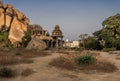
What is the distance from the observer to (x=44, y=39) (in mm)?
69062

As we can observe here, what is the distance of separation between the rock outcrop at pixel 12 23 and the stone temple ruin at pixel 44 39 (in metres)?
3.97

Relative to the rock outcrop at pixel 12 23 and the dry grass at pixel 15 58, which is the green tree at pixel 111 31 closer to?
the rock outcrop at pixel 12 23

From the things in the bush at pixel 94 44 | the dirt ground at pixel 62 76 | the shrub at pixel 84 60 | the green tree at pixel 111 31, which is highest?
the green tree at pixel 111 31

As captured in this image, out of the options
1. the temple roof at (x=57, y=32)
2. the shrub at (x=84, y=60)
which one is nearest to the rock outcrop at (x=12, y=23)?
the temple roof at (x=57, y=32)

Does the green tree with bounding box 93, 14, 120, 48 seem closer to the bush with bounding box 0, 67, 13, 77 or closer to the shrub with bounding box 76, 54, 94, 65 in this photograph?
the shrub with bounding box 76, 54, 94, 65

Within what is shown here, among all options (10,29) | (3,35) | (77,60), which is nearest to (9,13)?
(10,29)

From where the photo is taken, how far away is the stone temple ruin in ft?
137

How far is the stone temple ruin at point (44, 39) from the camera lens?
4184 cm

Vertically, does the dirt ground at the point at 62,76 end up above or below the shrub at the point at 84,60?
below

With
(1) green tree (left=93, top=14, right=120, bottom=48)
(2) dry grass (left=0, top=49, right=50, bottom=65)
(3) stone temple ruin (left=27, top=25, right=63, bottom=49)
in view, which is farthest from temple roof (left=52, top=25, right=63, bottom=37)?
(2) dry grass (left=0, top=49, right=50, bottom=65)

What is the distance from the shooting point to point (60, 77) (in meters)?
13.0

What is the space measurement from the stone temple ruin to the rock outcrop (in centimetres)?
397

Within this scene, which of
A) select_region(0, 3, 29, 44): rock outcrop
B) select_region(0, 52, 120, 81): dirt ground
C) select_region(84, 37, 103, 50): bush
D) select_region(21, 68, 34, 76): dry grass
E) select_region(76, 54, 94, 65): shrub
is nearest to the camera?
select_region(0, 52, 120, 81): dirt ground

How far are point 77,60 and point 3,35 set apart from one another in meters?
44.6
